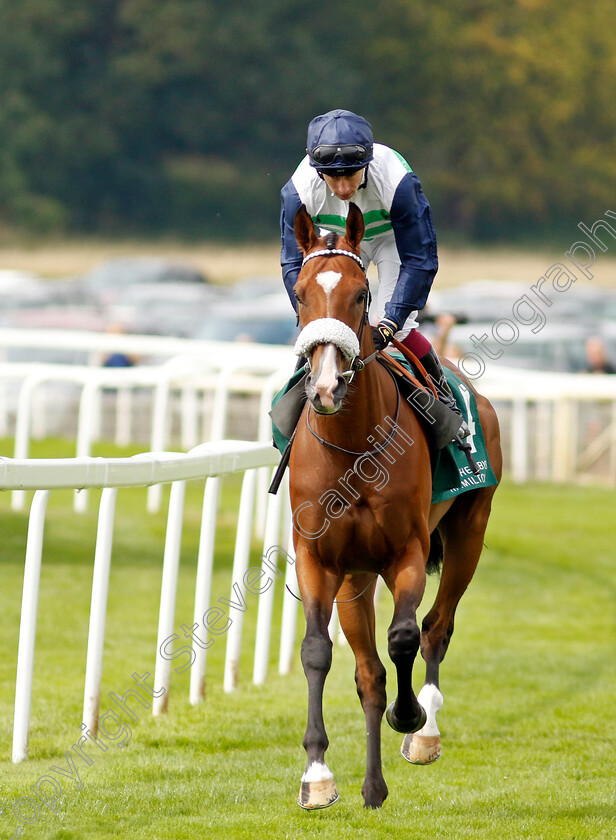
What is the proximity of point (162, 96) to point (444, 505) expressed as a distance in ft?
134

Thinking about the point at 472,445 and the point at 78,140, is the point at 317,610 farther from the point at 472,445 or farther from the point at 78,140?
the point at 78,140

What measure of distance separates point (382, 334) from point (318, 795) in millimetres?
1521

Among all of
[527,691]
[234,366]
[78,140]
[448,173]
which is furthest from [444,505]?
[448,173]

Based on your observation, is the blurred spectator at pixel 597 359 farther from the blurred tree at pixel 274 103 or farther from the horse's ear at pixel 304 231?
the blurred tree at pixel 274 103

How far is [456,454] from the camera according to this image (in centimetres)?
496

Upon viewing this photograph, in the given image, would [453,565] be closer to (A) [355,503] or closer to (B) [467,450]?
(B) [467,450]

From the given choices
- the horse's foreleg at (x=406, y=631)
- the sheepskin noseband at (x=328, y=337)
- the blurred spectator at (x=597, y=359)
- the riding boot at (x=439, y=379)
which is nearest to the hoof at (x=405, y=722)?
the horse's foreleg at (x=406, y=631)

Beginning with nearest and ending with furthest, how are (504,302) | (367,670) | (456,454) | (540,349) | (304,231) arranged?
(304,231) < (367,670) < (456,454) < (540,349) < (504,302)

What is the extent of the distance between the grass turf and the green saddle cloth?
1.06m

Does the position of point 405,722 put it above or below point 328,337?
below

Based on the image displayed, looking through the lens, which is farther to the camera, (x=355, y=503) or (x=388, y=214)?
(x=388, y=214)

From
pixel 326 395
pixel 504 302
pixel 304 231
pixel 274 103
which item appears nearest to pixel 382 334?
pixel 304 231

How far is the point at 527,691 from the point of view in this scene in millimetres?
6258

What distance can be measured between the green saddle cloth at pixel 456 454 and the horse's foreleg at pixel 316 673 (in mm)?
585
